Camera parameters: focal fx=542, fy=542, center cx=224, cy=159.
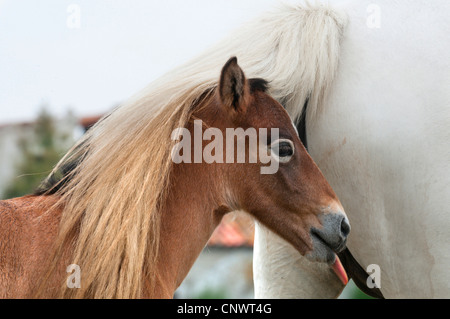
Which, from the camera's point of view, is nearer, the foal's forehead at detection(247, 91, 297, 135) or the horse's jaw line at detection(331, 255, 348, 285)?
the foal's forehead at detection(247, 91, 297, 135)

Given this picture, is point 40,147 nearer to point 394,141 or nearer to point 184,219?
point 184,219

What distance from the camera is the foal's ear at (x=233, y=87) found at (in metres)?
2.53

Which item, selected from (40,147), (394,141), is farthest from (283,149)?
(40,147)

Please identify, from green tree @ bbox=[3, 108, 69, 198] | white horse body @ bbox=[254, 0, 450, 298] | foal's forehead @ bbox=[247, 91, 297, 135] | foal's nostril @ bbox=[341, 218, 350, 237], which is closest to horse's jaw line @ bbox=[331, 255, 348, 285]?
white horse body @ bbox=[254, 0, 450, 298]

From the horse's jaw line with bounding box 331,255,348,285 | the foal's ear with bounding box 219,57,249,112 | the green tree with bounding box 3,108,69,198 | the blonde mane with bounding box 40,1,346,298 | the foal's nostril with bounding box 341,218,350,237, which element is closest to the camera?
the blonde mane with bounding box 40,1,346,298

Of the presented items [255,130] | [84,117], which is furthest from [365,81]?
[84,117]

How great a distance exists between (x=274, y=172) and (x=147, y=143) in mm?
674

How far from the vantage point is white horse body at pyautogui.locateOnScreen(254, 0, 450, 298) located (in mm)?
2623

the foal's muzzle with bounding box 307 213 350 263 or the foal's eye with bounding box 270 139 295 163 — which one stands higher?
the foal's eye with bounding box 270 139 295 163

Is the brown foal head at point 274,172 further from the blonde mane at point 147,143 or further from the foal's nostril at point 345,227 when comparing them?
the blonde mane at point 147,143

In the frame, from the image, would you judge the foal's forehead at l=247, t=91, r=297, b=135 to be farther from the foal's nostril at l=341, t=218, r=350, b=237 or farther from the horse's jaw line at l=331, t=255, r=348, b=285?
the horse's jaw line at l=331, t=255, r=348, b=285

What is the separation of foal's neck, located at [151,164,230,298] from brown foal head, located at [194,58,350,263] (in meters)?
0.08
